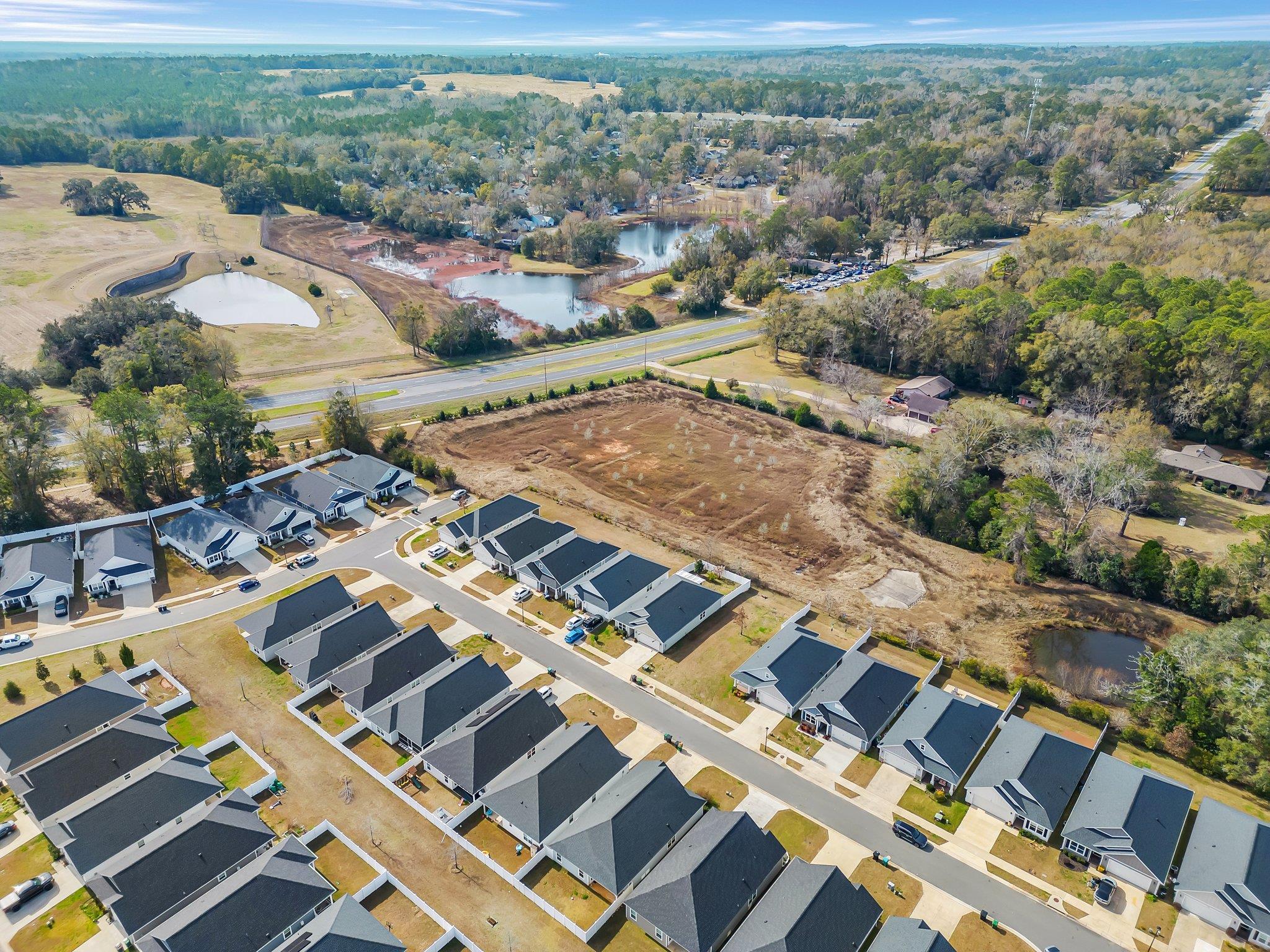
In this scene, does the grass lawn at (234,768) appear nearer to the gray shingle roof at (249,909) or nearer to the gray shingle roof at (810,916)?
the gray shingle roof at (249,909)

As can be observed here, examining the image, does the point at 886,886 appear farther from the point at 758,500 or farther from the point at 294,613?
the point at 294,613

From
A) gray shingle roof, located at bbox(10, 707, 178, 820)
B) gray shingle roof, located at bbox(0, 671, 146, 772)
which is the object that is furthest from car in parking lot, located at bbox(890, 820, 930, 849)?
gray shingle roof, located at bbox(0, 671, 146, 772)

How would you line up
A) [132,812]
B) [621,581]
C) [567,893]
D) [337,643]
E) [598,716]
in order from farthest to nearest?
[621,581] < [337,643] < [598,716] < [132,812] < [567,893]

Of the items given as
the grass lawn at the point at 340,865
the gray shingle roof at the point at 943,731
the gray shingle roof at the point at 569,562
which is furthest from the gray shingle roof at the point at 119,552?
the gray shingle roof at the point at 943,731

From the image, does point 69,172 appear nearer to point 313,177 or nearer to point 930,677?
point 313,177

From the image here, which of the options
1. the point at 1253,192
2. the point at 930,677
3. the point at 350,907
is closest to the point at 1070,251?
the point at 1253,192

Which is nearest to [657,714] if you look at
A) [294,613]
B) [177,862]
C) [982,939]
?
[982,939]
